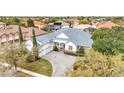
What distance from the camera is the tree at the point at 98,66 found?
2.69 m

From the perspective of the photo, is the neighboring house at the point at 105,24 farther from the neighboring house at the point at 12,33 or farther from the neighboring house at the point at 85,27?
the neighboring house at the point at 12,33

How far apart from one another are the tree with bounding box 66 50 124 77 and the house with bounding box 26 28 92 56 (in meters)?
0.11

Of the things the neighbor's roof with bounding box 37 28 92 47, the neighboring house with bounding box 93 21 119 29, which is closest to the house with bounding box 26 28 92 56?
the neighbor's roof with bounding box 37 28 92 47

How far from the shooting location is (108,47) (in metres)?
2.68

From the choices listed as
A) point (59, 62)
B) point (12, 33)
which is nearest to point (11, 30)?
point (12, 33)

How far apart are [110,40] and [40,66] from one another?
25.8 inches

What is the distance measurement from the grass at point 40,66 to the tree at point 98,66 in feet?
0.62

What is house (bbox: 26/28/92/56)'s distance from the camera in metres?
2.71

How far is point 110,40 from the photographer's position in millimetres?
2678

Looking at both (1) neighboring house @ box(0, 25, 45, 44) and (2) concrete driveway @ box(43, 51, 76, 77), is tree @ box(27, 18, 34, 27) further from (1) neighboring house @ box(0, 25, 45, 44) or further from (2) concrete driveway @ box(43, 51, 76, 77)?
(2) concrete driveway @ box(43, 51, 76, 77)

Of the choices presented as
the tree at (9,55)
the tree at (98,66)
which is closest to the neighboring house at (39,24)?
the tree at (9,55)

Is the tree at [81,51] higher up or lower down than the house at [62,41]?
lower down

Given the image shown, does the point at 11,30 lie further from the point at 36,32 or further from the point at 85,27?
the point at 85,27
